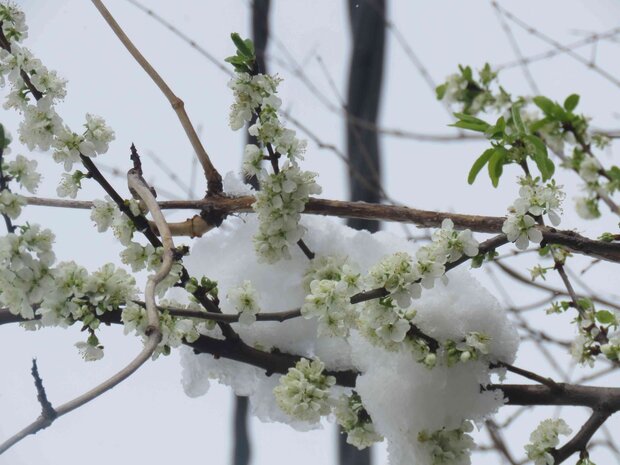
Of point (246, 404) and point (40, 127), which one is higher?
point (246, 404)

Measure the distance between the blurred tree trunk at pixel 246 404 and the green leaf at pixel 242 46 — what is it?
0.57 meters

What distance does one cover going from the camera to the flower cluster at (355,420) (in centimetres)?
50

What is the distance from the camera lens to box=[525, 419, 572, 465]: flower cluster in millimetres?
512

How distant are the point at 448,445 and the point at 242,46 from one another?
0.29 metres

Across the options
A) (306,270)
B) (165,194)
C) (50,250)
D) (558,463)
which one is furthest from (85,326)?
(165,194)

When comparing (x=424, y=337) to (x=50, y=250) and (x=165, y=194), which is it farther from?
(x=165, y=194)

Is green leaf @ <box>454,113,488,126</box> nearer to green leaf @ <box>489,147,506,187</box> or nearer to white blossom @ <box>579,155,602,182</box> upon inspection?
green leaf @ <box>489,147,506,187</box>

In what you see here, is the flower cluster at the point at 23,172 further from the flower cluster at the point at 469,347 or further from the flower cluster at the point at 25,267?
the flower cluster at the point at 469,347

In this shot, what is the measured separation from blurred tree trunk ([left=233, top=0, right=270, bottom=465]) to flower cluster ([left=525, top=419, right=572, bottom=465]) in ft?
2.00

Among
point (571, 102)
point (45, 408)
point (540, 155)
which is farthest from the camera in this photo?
point (571, 102)

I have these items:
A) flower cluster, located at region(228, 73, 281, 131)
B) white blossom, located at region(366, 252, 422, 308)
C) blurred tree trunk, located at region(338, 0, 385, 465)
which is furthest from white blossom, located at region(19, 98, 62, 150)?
blurred tree trunk, located at region(338, 0, 385, 465)

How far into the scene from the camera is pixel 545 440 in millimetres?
516

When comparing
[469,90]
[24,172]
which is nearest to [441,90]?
[469,90]

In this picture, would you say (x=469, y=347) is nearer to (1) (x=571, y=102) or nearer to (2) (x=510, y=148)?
(2) (x=510, y=148)
